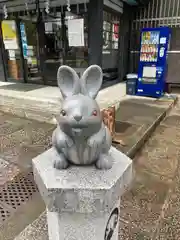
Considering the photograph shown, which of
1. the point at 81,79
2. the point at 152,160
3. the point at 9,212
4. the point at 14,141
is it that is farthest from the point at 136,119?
the point at 81,79

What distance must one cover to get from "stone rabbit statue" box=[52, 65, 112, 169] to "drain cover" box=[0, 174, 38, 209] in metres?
1.17

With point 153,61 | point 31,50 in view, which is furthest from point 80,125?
Answer: point 31,50

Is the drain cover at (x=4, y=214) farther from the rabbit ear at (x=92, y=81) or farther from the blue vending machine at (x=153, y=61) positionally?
the blue vending machine at (x=153, y=61)

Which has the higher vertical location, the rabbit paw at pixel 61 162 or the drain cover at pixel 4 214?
the rabbit paw at pixel 61 162

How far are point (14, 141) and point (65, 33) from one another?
10.1ft

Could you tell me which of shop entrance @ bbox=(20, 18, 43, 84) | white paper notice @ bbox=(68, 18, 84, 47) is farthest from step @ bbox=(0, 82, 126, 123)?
white paper notice @ bbox=(68, 18, 84, 47)

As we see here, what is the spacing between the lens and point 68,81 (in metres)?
1.00

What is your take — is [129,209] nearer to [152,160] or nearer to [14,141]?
[152,160]

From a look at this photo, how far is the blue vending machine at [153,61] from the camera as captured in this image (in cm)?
528

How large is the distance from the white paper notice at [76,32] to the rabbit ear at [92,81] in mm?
3995

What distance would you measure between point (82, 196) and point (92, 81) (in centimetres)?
57

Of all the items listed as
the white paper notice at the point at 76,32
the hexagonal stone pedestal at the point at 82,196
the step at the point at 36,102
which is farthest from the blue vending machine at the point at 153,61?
the hexagonal stone pedestal at the point at 82,196

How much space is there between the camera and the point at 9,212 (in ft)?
6.00

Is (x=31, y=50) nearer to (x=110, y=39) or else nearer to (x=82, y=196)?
(x=110, y=39)
